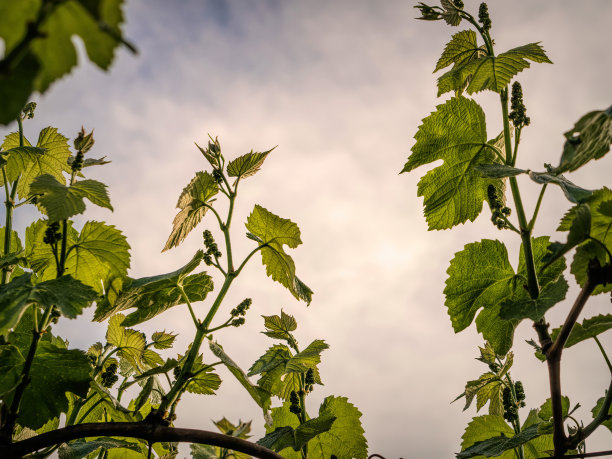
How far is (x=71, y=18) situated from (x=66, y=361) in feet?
4.12

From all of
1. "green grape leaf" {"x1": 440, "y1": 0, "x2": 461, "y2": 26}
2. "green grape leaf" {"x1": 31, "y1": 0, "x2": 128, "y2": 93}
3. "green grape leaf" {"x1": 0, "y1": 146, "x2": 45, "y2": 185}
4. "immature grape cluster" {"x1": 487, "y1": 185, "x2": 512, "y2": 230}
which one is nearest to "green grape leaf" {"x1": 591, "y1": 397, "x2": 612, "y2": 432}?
"immature grape cluster" {"x1": 487, "y1": 185, "x2": 512, "y2": 230}

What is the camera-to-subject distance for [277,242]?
1.81 metres

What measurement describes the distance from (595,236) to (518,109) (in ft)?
1.72

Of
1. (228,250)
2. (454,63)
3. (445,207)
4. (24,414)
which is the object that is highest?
(454,63)

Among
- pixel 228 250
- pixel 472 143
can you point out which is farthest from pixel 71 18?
pixel 472 143

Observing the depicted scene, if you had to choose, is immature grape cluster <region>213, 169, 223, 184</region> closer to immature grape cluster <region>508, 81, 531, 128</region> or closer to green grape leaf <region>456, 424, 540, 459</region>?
immature grape cluster <region>508, 81, 531, 128</region>

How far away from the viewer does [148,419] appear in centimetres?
133

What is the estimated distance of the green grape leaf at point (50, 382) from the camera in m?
1.53

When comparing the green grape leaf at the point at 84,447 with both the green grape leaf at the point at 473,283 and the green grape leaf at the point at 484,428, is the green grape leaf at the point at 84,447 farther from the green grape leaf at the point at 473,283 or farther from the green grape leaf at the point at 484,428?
the green grape leaf at the point at 484,428

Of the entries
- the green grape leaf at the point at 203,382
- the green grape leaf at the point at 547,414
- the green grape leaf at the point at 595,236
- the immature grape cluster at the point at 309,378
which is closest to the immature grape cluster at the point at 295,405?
the immature grape cluster at the point at 309,378

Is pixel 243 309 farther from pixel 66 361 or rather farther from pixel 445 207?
pixel 445 207

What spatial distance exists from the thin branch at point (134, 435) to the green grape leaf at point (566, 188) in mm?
1075

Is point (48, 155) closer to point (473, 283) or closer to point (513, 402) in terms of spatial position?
point (473, 283)

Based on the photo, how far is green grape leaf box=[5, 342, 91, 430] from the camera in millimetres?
1527
